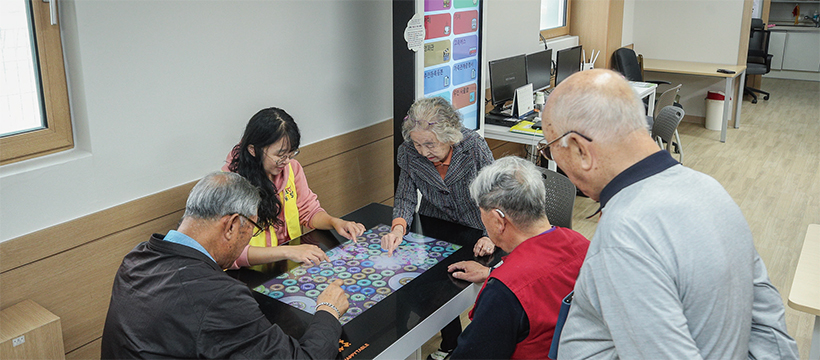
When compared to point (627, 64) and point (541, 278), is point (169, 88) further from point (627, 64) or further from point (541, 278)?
point (627, 64)

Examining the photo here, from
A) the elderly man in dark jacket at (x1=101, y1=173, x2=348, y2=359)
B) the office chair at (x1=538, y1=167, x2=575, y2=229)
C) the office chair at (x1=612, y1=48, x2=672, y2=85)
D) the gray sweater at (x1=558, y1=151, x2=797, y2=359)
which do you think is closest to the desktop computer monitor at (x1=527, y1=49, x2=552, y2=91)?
the office chair at (x1=612, y1=48, x2=672, y2=85)

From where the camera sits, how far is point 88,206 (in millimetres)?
2385

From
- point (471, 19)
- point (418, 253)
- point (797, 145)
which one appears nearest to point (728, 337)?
point (418, 253)

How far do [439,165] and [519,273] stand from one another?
3.95 ft

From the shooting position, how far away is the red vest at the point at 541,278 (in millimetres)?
1654

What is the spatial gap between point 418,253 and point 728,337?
55.9 inches

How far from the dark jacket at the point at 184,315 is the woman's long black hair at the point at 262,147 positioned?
0.83 m

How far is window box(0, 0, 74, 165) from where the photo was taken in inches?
85.7

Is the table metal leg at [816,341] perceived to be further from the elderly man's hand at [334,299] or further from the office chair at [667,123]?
the office chair at [667,123]

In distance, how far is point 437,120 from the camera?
104 inches

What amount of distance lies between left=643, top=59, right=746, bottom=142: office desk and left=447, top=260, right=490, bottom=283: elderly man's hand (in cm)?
596

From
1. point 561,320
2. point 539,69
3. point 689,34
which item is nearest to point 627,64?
point 689,34

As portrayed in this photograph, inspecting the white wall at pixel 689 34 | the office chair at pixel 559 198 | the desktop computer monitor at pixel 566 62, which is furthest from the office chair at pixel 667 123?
the white wall at pixel 689 34

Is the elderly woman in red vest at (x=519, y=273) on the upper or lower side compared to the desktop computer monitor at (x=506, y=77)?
lower
